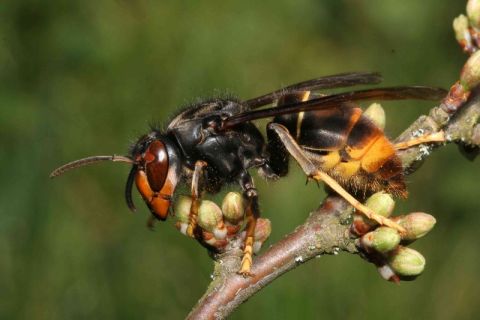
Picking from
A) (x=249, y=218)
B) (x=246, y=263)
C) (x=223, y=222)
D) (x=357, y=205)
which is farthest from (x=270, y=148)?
(x=246, y=263)

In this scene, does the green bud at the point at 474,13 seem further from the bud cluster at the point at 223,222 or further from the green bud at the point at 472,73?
the bud cluster at the point at 223,222

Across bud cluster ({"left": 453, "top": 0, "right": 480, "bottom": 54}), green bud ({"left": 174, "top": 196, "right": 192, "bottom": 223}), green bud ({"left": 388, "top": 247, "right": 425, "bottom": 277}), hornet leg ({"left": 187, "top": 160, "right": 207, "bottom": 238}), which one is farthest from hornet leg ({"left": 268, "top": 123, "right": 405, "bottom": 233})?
bud cluster ({"left": 453, "top": 0, "right": 480, "bottom": 54})

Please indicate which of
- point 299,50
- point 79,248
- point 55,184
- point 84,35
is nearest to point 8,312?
point 79,248

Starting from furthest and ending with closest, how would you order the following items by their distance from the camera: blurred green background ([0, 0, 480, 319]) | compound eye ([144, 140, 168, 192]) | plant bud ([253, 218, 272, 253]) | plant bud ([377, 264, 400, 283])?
1. blurred green background ([0, 0, 480, 319])
2. compound eye ([144, 140, 168, 192])
3. plant bud ([253, 218, 272, 253])
4. plant bud ([377, 264, 400, 283])

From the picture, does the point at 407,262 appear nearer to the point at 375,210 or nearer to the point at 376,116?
the point at 375,210

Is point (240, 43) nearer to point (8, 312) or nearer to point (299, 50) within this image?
point (299, 50)

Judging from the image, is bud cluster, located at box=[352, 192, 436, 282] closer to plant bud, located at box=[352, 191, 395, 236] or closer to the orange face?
plant bud, located at box=[352, 191, 395, 236]
